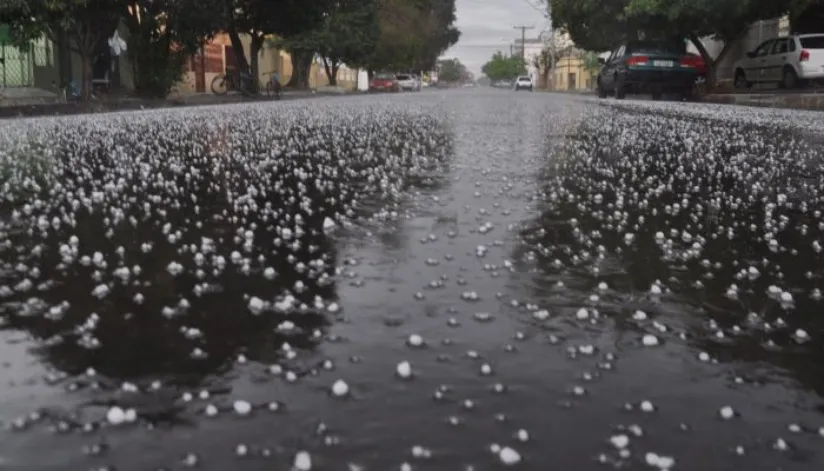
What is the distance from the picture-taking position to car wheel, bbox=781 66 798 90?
22078 mm

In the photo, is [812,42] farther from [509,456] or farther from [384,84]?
[384,84]

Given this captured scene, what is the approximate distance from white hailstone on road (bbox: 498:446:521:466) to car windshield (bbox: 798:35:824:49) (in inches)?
892

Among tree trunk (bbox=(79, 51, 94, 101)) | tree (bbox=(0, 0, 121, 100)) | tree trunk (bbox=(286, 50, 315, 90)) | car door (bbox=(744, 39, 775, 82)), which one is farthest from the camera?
tree trunk (bbox=(286, 50, 315, 90))

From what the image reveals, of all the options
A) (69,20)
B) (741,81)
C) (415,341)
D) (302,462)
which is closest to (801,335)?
(415,341)

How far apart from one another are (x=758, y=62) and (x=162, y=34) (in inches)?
671

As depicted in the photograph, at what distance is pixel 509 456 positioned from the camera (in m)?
1.82

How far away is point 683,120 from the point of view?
13.4m

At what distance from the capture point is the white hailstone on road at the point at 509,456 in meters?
1.80

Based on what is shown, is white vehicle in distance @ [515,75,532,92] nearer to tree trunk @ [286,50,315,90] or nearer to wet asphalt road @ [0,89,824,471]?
tree trunk @ [286,50,315,90]

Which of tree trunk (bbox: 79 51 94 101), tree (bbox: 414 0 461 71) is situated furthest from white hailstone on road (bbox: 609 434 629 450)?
tree (bbox: 414 0 461 71)

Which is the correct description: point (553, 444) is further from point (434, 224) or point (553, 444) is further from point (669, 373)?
point (434, 224)

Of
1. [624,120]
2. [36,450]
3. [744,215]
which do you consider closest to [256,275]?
[36,450]

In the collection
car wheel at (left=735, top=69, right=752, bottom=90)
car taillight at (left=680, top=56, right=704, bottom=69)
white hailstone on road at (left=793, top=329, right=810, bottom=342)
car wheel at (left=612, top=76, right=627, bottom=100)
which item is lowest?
white hailstone on road at (left=793, top=329, right=810, bottom=342)

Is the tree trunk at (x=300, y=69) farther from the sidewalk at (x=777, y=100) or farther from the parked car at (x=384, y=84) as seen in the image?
the sidewalk at (x=777, y=100)
